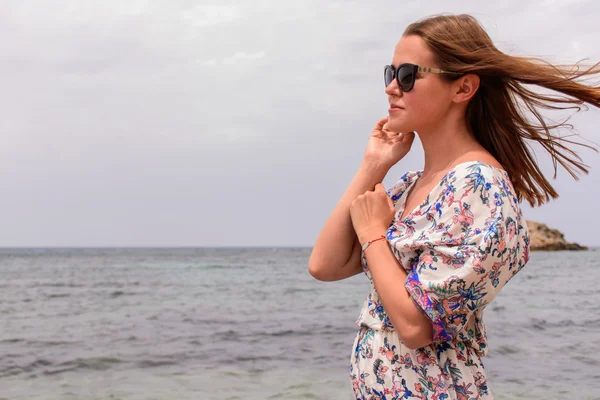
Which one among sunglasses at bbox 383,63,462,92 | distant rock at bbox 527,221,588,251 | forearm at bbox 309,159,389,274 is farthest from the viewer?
distant rock at bbox 527,221,588,251

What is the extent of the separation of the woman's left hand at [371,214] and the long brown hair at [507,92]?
1.30ft

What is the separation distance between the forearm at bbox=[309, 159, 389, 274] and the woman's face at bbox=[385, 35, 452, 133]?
24cm

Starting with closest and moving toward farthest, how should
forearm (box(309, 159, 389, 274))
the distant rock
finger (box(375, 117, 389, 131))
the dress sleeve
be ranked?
1. the dress sleeve
2. forearm (box(309, 159, 389, 274))
3. finger (box(375, 117, 389, 131))
4. the distant rock

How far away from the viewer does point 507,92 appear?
2152 mm

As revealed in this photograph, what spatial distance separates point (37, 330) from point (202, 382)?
18.9 feet

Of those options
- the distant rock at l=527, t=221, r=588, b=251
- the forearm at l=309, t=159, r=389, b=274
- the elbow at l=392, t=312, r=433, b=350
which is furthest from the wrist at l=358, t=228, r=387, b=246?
the distant rock at l=527, t=221, r=588, b=251

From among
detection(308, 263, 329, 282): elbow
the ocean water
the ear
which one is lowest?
the ocean water

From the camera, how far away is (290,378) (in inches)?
293

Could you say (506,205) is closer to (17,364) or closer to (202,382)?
(202,382)

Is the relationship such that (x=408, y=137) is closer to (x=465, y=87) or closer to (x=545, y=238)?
(x=465, y=87)

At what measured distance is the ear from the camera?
203 centimetres

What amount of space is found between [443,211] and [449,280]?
21 cm

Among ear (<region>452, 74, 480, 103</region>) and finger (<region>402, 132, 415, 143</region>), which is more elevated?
ear (<region>452, 74, 480, 103</region>)

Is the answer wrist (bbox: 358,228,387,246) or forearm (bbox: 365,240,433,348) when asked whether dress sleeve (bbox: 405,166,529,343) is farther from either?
wrist (bbox: 358,228,387,246)
